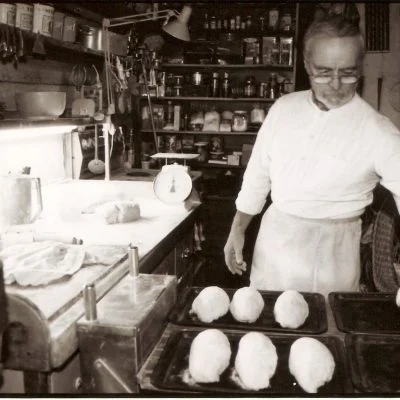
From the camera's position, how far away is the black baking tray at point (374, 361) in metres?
1.01

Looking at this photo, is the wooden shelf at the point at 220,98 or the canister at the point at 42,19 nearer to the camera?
the canister at the point at 42,19

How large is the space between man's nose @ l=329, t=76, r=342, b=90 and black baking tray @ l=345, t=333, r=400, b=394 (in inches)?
37.8

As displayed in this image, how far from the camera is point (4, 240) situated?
1646 millimetres

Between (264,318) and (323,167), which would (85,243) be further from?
(323,167)

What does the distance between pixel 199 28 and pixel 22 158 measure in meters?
3.12

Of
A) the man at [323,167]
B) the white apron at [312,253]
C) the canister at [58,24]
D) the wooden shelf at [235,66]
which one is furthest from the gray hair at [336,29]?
the wooden shelf at [235,66]

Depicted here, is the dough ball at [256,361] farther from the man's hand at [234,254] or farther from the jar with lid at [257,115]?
the jar with lid at [257,115]

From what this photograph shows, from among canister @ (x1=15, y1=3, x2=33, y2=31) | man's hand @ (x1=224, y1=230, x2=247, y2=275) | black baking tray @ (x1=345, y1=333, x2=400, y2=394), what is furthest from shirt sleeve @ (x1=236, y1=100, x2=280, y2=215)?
canister @ (x1=15, y1=3, x2=33, y2=31)

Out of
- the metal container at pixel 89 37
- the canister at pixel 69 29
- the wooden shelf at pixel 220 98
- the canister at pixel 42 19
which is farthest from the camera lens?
the wooden shelf at pixel 220 98

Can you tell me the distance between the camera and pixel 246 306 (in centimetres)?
124

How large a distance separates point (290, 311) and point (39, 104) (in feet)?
4.49

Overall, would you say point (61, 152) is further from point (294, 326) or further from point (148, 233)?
point (294, 326)

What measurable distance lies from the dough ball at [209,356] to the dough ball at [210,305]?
0.35 ft

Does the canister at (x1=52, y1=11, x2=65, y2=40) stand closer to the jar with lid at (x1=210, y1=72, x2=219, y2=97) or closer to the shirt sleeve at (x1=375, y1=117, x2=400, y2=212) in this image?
the shirt sleeve at (x1=375, y1=117, x2=400, y2=212)
